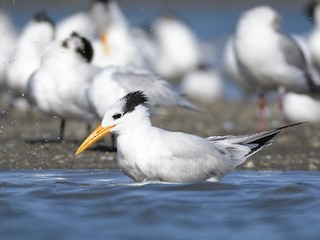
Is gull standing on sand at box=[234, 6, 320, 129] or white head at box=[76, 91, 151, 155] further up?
gull standing on sand at box=[234, 6, 320, 129]

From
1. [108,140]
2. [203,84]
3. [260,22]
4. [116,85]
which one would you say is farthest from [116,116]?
[203,84]

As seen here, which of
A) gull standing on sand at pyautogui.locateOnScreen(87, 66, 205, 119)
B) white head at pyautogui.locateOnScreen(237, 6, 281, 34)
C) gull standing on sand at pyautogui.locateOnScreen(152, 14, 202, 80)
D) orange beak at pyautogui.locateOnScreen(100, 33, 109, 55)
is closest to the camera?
gull standing on sand at pyautogui.locateOnScreen(87, 66, 205, 119)

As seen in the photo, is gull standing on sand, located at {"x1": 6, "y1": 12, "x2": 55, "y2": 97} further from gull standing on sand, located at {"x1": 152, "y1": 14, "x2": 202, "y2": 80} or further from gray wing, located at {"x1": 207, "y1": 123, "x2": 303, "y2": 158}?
gull standing on sand, located at {"x1": 152, "y1": 14, "x2": 202, "y2": 80}

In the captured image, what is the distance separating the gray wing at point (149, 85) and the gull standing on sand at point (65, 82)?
0.54 metres

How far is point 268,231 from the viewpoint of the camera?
6.66 meters

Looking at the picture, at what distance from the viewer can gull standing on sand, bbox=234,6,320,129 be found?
1309 centimetres

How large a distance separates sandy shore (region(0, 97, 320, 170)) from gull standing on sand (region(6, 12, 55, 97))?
56 cm

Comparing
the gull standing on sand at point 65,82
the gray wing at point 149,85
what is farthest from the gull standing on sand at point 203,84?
the gray wing at point 149,85

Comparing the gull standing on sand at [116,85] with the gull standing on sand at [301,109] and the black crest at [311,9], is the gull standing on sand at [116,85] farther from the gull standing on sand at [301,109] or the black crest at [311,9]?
the black crest at [311,9]

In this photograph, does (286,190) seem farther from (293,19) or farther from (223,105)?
(293,19)

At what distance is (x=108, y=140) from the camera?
12703 millimetres

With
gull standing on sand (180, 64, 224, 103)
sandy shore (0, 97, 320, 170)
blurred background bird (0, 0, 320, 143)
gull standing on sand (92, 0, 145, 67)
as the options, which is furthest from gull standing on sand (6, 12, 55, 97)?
gull standing on sand (180, 64, 224, 103)

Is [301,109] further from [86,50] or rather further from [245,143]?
[245,143]

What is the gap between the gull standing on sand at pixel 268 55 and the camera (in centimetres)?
1309
